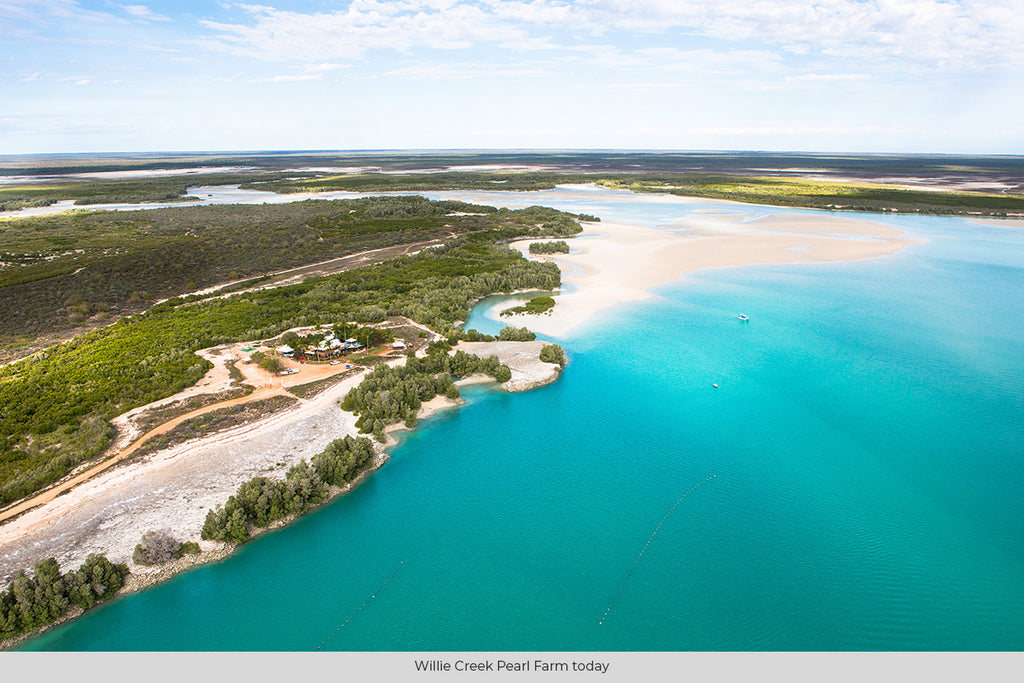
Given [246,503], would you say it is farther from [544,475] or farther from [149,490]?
[544,475]

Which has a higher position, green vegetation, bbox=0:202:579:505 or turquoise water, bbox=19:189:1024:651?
green vegetation, bbox=0:202:579:505

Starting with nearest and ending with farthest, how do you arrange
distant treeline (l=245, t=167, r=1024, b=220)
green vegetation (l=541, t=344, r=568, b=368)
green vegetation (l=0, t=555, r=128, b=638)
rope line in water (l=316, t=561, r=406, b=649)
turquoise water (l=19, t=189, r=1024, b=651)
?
1. green vegetation (l=0, t=555, r=128, b=638)
2. rope line in water (l=316, t=561, r=406, b=649)
3. turquoise water (l=19, t=189, r=1024, b=651)
4. green vegetation (l=541, t=344, r=568, b=368)
5. distant treeline (l=245, t=167, r=1024, b=220)

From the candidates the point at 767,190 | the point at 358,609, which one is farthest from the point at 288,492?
the point at 767,190

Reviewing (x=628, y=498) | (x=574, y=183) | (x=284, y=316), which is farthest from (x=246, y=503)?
(x=574, y=183)

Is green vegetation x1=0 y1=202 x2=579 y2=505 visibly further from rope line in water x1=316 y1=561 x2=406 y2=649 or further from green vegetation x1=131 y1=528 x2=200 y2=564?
rope line in water x1=316 y1=561 x2=406 y2=649

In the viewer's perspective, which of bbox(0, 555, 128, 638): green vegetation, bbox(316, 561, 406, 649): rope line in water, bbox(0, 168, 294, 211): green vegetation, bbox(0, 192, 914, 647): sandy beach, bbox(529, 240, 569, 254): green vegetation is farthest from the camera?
bbox(0, 168, 294, 211): green vegetation

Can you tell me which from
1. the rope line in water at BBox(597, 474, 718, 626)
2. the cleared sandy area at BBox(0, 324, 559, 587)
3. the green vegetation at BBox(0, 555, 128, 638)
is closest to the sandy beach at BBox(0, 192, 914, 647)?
the cleared sandy area at BBox(0, 324, 559, 587)

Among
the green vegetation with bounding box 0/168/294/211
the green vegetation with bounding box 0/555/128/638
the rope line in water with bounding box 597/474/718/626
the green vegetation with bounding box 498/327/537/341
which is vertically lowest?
the rope line in water with bounding box 597/474/718/626

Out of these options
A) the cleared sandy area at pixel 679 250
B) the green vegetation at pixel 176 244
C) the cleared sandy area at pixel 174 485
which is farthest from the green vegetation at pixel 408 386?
the green vegetation at pixel 176 244
